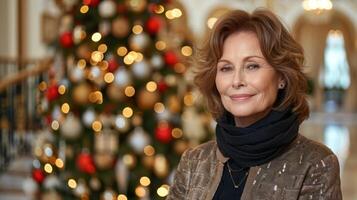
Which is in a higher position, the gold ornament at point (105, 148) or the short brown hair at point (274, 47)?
the short brown hair at point (274, 47)

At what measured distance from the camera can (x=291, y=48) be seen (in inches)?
62.4

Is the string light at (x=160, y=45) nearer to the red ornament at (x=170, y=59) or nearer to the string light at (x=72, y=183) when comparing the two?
the red ornament at (x=170, y=59)

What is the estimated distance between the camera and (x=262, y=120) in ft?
5.19

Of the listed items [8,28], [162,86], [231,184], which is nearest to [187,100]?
[162,86]

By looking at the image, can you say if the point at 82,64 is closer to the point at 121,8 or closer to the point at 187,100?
the point at 121,8

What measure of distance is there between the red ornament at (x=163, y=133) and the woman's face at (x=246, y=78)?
241 cm

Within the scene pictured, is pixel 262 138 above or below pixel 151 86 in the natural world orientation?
above

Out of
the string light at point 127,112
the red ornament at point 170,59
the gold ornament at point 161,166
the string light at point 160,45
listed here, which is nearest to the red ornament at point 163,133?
the gold ornament at point 161,166

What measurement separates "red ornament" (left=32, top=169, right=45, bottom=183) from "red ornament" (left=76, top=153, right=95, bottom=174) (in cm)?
41

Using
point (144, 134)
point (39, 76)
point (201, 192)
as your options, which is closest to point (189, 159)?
point (201, 192)

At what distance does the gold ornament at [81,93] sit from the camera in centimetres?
397

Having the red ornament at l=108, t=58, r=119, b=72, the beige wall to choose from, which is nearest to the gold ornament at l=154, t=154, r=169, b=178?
the red ornament at l=108, t=58, r=119, b=72

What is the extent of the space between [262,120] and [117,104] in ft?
8.16

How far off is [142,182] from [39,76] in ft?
11.7
